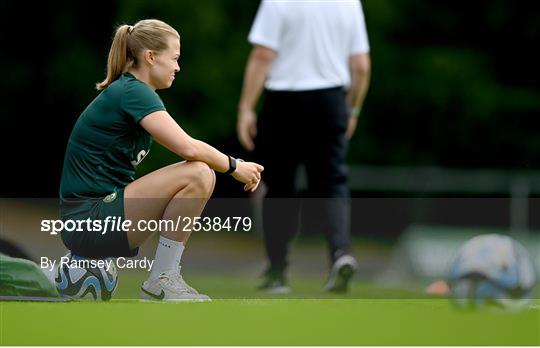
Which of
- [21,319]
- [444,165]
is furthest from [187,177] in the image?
[444,165]

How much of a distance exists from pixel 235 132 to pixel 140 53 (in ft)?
38.4

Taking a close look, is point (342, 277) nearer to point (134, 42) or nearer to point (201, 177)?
point (201, 177)

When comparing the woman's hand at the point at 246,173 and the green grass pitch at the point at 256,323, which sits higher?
the woman's hand at the point at 246,173

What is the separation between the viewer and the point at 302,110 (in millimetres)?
6672

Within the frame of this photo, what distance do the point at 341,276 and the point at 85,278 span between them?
6.60 feet

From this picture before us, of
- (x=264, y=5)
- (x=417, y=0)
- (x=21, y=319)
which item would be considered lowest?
(x=21, y=319)

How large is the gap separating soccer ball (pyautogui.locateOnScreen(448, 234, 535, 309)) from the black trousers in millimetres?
1742

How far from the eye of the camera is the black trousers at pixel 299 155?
6.64 meters

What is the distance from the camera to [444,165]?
17359 millimetres

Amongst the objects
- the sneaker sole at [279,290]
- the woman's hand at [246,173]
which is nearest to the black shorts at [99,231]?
the woman's hand at [246,173]

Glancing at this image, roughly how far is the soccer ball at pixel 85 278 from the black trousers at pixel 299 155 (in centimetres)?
205

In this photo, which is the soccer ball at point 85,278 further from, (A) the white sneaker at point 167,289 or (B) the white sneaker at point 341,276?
(B) the white sneaker at point 341,276

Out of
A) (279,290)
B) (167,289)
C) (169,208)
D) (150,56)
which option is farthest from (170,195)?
(279,290)

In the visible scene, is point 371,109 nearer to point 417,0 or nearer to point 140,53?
point 417,0
